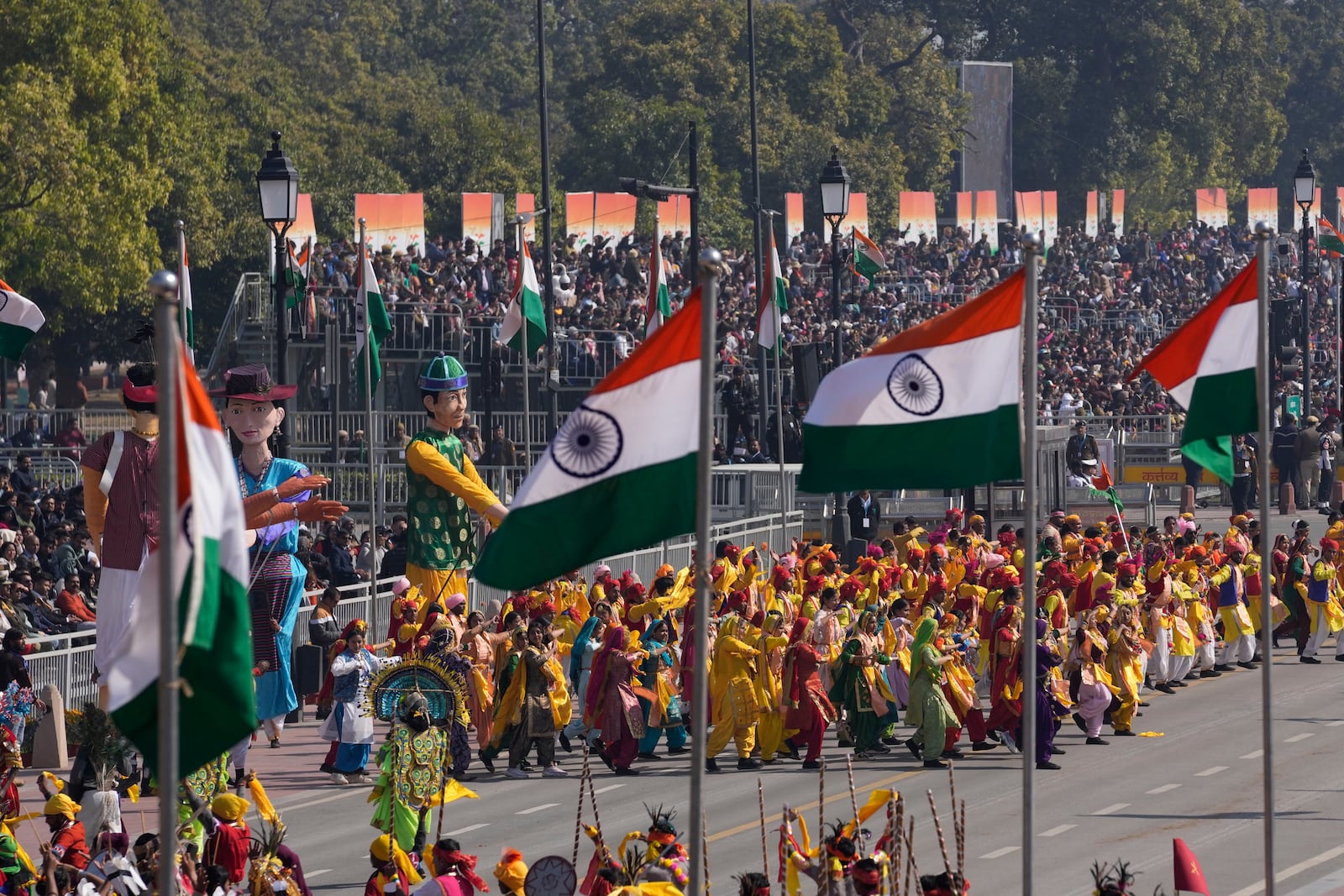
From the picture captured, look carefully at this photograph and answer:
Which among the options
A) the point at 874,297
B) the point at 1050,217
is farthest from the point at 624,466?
the point at 1050,217

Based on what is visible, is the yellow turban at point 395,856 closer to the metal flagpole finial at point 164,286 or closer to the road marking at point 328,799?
the road marking at point 328,799

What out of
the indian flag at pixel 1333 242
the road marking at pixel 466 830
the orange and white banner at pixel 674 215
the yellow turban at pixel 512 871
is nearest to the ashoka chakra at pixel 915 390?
the yellow turban at pixel 512 871

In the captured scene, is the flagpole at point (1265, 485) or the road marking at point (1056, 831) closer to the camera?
the flagpole at point (1265, 485)

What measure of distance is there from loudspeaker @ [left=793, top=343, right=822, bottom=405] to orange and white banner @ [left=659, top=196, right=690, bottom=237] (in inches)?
569

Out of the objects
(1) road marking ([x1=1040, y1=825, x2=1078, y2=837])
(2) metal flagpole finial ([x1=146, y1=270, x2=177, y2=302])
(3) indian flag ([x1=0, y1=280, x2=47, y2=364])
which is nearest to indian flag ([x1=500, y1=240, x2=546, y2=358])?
(3) indian flag ([x1=0, y1=280, x2=47, y2=364])

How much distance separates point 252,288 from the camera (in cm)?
4184

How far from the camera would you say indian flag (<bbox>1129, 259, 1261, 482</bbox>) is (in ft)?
40.0

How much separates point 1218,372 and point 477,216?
111 feet

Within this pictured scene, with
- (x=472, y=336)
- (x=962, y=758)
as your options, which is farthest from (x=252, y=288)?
(x=962, y=758)

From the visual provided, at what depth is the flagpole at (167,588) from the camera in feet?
25.2

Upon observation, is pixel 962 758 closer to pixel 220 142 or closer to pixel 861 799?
pixel 861 799

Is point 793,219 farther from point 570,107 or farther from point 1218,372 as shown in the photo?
point 1218,372

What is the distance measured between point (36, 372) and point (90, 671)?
30026mm

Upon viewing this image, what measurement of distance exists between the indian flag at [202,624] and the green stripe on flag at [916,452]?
3076 mm
